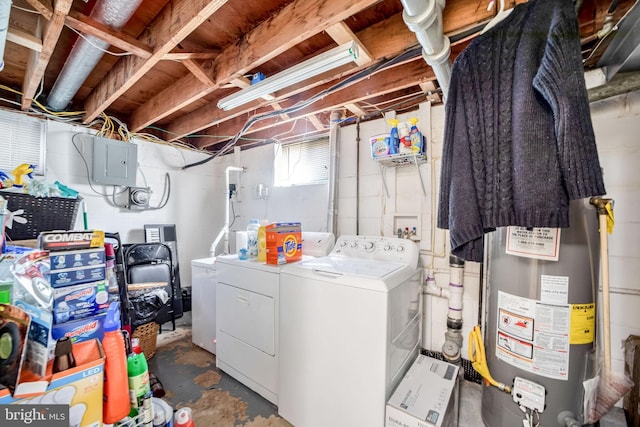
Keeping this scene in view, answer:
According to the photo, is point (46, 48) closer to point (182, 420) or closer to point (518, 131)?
point (182, 420)

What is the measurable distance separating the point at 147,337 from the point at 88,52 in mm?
2258

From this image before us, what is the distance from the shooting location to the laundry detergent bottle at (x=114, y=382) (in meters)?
0.75

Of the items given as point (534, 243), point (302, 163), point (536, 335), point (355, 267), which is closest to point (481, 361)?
point (536, 335)

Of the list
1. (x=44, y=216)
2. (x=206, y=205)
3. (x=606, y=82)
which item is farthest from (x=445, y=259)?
(x=206, y=205)

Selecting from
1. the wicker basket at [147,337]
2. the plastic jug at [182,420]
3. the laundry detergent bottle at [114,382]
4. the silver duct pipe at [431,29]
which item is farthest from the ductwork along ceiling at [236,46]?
the wicker basket at [147,337]

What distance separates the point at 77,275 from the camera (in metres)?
1.05

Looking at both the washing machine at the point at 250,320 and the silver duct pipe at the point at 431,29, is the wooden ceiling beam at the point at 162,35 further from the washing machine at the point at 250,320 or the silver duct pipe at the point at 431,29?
the washing machine at the point at 250,320

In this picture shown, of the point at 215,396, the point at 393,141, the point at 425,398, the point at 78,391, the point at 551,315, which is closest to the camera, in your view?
the point at 78,391

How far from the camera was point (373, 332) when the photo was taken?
4.20 ft

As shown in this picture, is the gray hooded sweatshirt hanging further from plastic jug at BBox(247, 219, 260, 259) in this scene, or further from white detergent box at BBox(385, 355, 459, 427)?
plastic jug at BBox(247, 219, 260, 259)

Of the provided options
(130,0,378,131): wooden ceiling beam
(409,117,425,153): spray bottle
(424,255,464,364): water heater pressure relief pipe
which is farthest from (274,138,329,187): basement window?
(424,255,464,364): water heater pressure relief pipe

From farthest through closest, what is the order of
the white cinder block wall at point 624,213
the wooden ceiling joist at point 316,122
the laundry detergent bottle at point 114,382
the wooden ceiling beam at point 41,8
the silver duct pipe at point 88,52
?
1. the wooden ceiling joist at point 316,122
2. the white cinder block wall at point 624,213
3. the silver duct pipe at point 88,52
4. the wooden ceiling beam at point 41,8
5. the laundry detergent bottle at point 114,382

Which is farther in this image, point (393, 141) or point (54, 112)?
point (54, 112)

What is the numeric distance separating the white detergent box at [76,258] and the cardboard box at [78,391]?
0.46m
